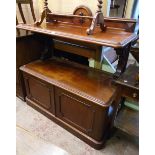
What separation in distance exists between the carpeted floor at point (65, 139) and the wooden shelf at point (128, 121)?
205 mm

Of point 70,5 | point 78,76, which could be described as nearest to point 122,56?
point 78,76

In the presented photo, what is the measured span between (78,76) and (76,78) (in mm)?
44

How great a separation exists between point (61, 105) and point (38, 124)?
394 millimetres

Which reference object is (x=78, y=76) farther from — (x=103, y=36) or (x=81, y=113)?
(x=103, y=36)

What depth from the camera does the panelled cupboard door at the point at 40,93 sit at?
1.57 m

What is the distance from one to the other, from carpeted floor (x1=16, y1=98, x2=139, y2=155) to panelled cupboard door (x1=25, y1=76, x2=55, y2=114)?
16 centimetres

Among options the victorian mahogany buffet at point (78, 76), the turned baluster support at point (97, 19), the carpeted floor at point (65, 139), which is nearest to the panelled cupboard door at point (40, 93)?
the victorian mahogany buffet at point (78, 76)

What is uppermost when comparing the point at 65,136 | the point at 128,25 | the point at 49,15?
the point at 49,15

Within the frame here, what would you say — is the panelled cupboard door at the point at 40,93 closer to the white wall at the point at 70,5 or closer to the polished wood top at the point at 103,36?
the polished wood top at the point at 103,36

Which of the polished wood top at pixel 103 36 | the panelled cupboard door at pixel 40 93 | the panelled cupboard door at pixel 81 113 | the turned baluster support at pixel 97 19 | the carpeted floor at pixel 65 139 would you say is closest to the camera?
the polished wood top at pixel 103 36

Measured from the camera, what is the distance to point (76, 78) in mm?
1512

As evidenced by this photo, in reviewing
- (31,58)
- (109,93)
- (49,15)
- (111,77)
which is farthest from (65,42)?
(109,93)
